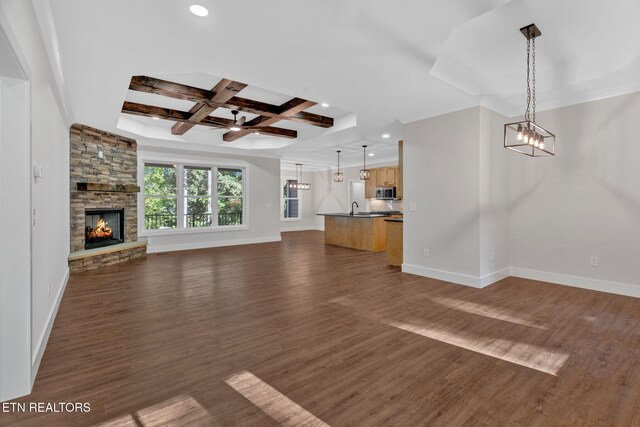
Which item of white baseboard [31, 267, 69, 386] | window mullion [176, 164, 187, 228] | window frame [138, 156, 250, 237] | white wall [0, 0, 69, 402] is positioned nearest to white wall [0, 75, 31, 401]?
white wall [0, 0, 69, 402]

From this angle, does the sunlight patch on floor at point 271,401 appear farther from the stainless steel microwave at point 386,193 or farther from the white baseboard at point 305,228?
the white baseboard at point 305,228

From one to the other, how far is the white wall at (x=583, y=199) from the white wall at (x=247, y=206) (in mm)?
6398

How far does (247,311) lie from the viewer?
3416mm

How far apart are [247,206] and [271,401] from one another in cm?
739

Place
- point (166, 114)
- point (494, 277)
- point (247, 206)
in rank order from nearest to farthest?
point (494, 277)
point (166, 114)
point (247, 206)

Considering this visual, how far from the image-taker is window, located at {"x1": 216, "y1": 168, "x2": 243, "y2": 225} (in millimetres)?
8648

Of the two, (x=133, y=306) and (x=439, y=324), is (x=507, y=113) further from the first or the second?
(x=133, y=306)

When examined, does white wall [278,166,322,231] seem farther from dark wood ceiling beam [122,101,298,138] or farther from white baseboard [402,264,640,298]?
white baseboard [402,264,640,298]

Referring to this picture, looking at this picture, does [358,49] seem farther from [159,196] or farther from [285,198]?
[285,198]

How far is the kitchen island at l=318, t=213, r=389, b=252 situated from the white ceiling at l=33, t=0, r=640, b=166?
3.29m

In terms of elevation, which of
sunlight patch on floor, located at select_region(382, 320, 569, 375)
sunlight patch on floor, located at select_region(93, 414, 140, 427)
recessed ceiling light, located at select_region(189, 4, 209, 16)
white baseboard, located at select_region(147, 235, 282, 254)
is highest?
recessed ceiling light, located at select_region(189, 4, 209, 16)

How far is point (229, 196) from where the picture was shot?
8742 mm

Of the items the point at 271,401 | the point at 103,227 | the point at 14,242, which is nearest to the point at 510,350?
the point at 271,401

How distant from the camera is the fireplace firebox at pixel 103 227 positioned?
6.00m
